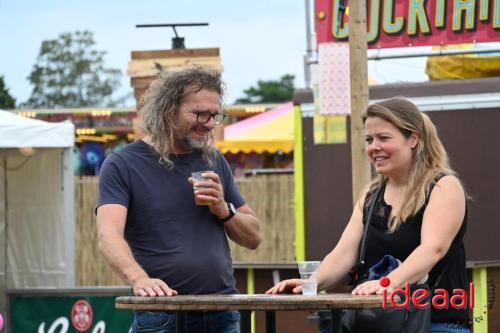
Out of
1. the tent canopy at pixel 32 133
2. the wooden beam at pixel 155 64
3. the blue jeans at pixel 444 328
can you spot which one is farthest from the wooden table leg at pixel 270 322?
the wooden beam at pixel 155 64

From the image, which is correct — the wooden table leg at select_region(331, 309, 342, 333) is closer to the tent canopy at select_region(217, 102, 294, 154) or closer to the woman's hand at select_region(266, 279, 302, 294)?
the woman's hand at select_region(266, 279, 302, 294)

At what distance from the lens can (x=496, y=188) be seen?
9.48m

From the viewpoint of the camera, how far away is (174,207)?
14.4 ft

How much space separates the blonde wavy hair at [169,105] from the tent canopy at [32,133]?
4627 mm

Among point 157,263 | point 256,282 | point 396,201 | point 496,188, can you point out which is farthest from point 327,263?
point 496,188

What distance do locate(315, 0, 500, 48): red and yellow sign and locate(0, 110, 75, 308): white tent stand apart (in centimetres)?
284

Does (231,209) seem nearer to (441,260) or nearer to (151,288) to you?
(151,288)

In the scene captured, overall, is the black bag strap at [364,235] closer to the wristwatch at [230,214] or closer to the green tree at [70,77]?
the wristwatch at [230,214]

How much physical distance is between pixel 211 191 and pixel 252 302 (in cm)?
72

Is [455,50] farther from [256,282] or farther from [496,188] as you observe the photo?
[256,282]

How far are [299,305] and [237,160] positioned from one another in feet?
52.0

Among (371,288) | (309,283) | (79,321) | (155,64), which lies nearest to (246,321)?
(309,283)

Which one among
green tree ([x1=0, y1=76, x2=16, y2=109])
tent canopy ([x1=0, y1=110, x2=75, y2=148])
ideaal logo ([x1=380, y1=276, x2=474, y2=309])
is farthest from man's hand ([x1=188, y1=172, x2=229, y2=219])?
green tree ([x1=0, y1=76, x2=16, y2=109])

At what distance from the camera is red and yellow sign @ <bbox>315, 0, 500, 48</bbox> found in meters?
10.2
